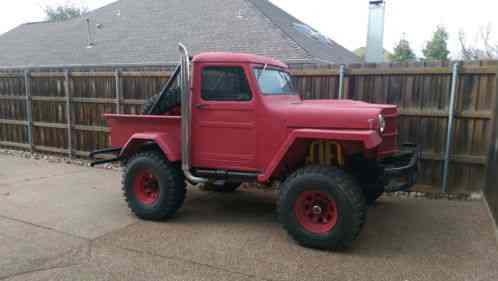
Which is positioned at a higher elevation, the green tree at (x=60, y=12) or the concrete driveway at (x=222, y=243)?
the green tree at (x=60, y=12)

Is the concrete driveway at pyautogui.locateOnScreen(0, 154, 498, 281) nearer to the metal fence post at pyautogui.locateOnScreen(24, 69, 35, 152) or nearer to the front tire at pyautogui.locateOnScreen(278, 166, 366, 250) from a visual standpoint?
the front tire at pyautogui.locateOnScreen(278, 166, 366, 250)

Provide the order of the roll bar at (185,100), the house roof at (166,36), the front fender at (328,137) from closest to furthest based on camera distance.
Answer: the front fender at (328,137), the roll bar at (185,100), the house roof at (166,36)

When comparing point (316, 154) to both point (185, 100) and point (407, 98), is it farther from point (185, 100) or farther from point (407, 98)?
point (407, 98)

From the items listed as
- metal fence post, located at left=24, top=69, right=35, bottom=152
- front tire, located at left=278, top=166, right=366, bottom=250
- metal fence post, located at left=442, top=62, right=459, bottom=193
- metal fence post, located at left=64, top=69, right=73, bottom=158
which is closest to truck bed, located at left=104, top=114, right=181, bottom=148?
front tire, located at left=278, top=166, right=366, bottom=250

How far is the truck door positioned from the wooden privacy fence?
2.42m

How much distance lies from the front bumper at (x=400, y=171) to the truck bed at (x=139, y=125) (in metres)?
2.56

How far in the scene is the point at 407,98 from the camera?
5836mm

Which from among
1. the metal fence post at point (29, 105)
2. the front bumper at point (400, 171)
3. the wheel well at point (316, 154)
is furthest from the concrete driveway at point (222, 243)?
the metal fence post at point (29, 105)

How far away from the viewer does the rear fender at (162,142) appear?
4605 millimetres

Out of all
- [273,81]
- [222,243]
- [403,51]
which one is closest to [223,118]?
[273,81]

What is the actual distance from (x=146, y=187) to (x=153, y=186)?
10 cm

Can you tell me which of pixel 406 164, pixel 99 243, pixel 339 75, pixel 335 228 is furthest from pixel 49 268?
pixel 339 75

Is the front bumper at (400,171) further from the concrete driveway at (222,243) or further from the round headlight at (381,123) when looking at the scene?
the concrete driveway at (222,243)

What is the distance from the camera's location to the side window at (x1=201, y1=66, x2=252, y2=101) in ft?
14.1
